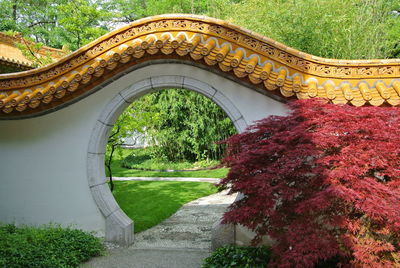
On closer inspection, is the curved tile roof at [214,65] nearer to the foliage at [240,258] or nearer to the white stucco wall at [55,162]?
the white stucco wall at [55,162]

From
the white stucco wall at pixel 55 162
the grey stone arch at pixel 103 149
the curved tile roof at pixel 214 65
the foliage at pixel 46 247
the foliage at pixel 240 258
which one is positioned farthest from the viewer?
the white stucco wall at pixel 55 162

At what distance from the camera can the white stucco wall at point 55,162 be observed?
5.45 m

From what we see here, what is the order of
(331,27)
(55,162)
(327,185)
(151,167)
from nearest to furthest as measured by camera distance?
(327,185)
(55,162)
(331,27)
(151,167)

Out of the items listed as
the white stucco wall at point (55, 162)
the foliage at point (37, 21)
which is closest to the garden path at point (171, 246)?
the white stucco wall at point (55, 162)

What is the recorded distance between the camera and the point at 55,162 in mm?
5648

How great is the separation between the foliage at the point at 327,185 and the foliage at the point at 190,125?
12059 millimetres

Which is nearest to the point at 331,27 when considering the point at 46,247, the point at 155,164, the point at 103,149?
the point at 103,149

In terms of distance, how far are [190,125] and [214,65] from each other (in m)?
11.5

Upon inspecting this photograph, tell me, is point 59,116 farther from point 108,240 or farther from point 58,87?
point 108,240

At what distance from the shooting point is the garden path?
465 cm

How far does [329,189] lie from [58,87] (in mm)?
3998

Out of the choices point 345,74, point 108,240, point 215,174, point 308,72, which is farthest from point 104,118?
point 215,174

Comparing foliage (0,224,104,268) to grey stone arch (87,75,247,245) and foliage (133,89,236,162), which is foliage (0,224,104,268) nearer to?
grey stone arch (87,75,247,245)

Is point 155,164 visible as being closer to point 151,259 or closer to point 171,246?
point 171,246
